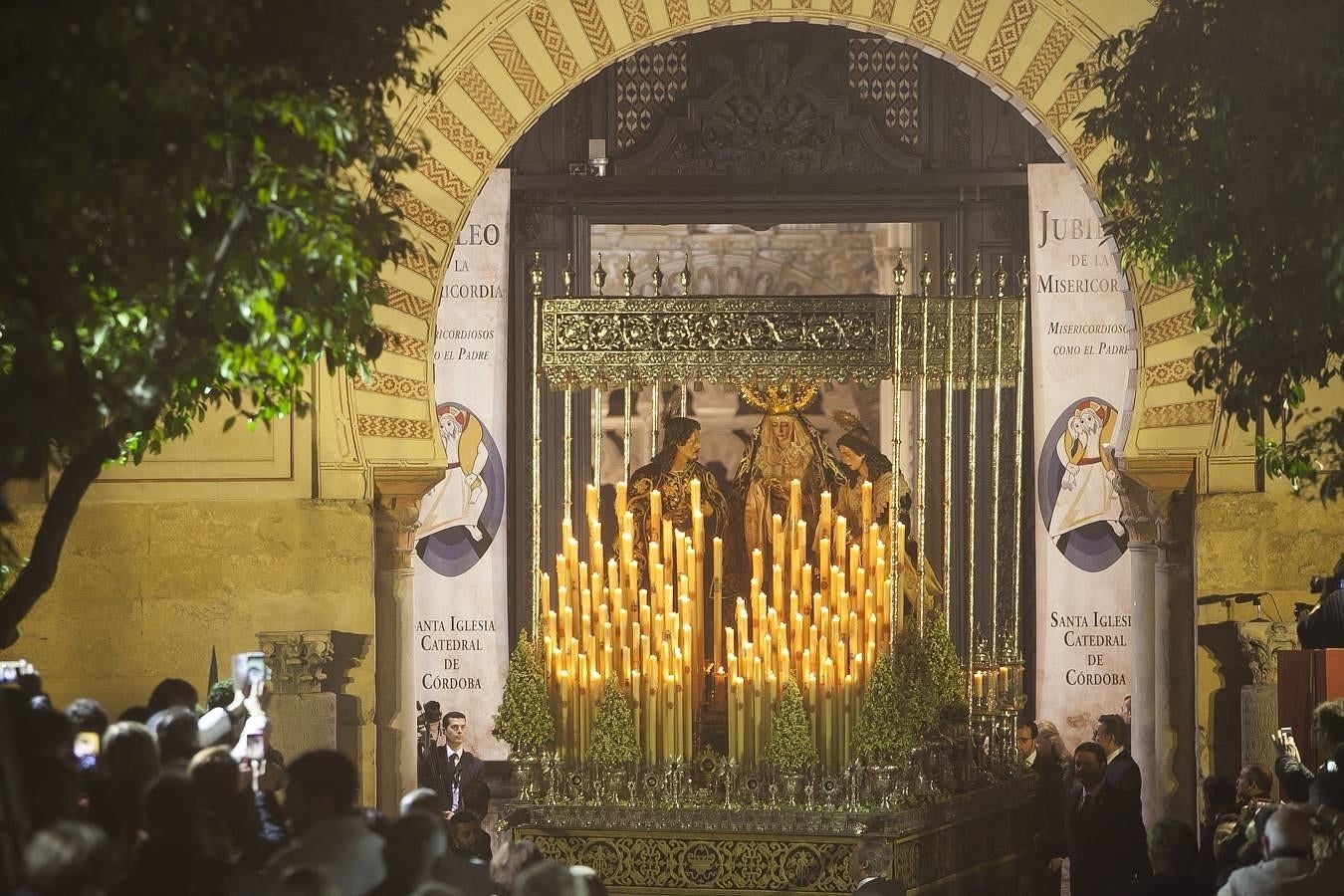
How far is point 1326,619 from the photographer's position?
28.2 ft

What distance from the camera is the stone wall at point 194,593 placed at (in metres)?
10.4

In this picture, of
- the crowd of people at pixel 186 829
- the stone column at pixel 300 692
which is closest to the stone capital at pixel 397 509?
the stone column at pixel 300 692

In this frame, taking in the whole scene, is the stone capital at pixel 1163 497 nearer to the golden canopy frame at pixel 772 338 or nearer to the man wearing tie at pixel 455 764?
the golden canopy frame at pixel 772 338

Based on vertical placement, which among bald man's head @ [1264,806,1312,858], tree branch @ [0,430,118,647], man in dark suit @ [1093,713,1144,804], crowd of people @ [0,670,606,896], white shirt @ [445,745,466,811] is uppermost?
tree branch @ [0,430,118,647]

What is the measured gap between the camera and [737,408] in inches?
608

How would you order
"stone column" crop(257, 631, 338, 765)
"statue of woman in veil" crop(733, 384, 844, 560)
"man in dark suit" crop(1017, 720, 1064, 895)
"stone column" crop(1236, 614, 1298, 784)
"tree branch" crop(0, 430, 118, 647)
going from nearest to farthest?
"tree branch" crop(0, 430, 118, 647), "statue of woman in veil" crop(733, 384, 844, 560), "man in dark suit" crop(1017, 720, 1064, 895), "stone column" crop(1236, 614, 1298, 784), "stone column" crop(257, 631, 338, 765)

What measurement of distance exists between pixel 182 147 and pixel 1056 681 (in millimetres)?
9207

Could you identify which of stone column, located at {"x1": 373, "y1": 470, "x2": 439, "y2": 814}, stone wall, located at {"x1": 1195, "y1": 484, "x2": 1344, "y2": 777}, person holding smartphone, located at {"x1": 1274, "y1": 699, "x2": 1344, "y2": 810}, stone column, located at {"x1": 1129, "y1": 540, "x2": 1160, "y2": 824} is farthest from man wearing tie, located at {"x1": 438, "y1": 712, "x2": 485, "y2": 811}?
person holding smartphone, located at {"x1": 1274, "y1": 699, "x2": 1344, "y2": 810}

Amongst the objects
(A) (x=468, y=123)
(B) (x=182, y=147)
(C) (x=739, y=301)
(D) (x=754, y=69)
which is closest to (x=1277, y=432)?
(C) (x=739, y=301)

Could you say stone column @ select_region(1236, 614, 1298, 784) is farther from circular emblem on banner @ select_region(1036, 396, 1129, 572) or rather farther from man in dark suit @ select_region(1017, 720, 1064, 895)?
circular emblem on banner @ select_region(1036, 396, 1129, 572)

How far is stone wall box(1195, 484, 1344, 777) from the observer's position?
10.3m

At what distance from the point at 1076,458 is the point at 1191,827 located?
6.94m

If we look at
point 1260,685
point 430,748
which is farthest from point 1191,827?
point 430,748

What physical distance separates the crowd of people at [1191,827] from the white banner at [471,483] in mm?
3726
